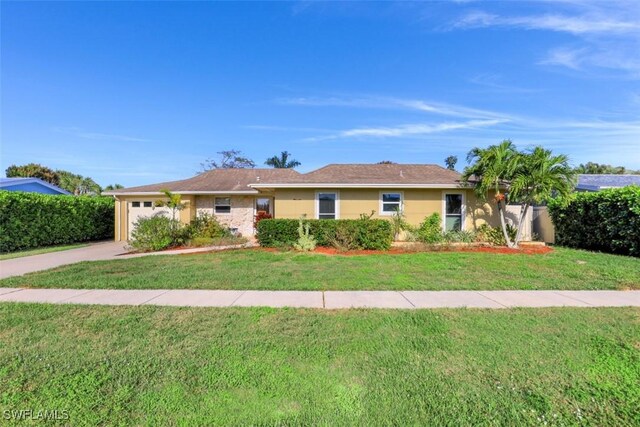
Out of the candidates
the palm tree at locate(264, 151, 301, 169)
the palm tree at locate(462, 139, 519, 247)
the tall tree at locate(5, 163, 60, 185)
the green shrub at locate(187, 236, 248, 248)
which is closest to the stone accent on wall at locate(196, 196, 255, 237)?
the green shrub at locate(187, 236, 248, 248)

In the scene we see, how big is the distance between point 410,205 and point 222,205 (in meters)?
10.4

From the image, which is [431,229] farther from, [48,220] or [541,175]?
[48,220]

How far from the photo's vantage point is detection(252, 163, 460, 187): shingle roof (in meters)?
13.5

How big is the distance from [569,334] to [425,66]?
12.6m

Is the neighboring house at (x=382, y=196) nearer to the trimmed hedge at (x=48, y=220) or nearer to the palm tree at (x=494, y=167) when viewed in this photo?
the palm tree at (x=494, y=167)

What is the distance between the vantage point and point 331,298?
5531mm

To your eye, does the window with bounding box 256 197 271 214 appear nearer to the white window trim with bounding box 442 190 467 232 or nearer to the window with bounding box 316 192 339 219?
the window with bounding box 316 192 339 219

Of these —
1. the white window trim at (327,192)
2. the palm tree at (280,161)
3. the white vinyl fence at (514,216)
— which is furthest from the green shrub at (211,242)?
the palm tree at (280,161)

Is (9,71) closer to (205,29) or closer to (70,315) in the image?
(205,29)

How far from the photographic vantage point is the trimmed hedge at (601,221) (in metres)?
10.2

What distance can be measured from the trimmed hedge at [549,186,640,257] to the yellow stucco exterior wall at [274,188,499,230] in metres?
2.78

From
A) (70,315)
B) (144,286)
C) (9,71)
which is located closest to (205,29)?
(9,71)

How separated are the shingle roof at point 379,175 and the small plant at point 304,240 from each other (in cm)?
251

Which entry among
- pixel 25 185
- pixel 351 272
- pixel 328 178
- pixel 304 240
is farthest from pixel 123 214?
pixel 351 272
